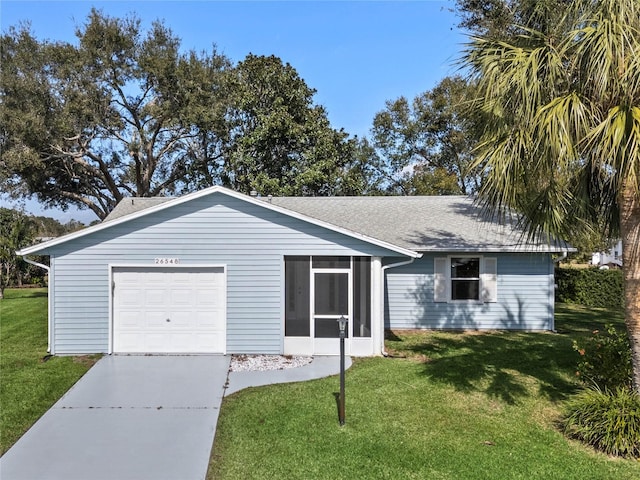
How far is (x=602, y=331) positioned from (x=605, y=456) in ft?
29.1

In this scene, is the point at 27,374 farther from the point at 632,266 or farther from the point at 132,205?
the point at 632,266

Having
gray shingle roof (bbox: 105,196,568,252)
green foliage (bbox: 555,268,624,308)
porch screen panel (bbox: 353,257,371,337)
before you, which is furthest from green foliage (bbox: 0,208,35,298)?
green foliage (bbox: 555,268,624,308)

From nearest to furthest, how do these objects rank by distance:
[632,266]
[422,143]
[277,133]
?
[632,266]
[277,133]
[422,143]

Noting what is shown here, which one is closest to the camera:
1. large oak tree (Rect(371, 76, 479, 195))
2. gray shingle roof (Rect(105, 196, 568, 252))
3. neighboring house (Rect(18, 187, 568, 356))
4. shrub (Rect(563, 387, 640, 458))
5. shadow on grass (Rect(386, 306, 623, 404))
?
shrub (Rect(563, 387, 640, 458))

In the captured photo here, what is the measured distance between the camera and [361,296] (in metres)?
10.7

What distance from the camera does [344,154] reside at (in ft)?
88.1

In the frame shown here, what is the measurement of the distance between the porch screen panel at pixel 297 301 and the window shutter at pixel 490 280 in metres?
6.28

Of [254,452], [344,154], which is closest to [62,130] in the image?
[344,154]

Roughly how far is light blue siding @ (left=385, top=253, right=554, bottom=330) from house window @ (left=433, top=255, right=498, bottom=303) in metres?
0.16

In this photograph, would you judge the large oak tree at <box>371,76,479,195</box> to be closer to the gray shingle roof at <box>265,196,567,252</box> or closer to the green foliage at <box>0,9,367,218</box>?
the green foliage at <box>0,9,367,218</box>

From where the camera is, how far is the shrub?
554 cm

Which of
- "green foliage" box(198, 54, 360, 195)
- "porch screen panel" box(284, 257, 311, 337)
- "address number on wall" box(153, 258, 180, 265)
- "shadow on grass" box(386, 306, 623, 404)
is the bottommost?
"shadow on grass" box(386, 306, 623, 404)

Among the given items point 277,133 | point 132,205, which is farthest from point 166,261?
point 277,133

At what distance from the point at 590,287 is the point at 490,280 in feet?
26.7
